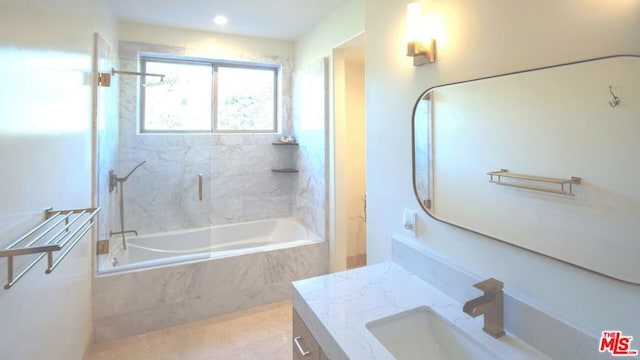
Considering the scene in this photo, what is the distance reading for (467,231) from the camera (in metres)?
1.32

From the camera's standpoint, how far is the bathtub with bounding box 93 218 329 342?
247cm

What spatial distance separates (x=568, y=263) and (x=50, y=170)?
7.27 ft

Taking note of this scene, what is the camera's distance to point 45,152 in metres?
1.54

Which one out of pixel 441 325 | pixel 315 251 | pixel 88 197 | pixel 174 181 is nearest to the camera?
pixel 441 325

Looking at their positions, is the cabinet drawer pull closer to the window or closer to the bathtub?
the bathtub

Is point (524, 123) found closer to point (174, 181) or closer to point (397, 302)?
point (397, 302)

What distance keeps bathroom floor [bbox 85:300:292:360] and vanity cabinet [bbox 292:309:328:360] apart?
3.44ft

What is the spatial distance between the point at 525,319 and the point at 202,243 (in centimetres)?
302

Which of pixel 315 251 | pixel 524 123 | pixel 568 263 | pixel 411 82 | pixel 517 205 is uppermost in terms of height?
pixel 411 82

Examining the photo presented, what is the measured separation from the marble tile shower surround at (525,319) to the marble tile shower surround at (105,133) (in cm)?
249

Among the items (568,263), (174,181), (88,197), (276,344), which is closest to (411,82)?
(568,263)

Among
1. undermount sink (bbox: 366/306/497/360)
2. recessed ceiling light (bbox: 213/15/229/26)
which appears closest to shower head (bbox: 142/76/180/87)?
recessed ceiling light (bbox: 213/15/229/26)

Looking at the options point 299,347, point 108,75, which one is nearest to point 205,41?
point 108,75

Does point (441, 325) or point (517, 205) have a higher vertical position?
point (517, 205)
